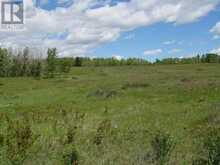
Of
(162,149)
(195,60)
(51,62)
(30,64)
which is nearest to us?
(162,149)

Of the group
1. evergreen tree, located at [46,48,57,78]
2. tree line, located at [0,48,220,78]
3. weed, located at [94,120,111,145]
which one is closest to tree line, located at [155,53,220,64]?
tree line, located at [0,48,220,78]

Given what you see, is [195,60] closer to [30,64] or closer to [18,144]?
[30,64]

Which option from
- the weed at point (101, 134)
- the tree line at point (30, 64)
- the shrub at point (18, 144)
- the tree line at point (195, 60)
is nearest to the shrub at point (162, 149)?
the shrub at point (18, 144)

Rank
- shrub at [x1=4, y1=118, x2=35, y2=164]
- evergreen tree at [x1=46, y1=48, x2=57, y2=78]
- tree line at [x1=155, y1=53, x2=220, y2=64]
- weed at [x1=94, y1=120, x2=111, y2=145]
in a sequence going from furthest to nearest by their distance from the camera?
tree line at [x1=155, y1=53, x2=220, y2=64] → evergreen tree at [x1=46, y1=48, x2=57, y2=78] → weed at [x1=94, y1=120, x2=111, y2=145] → shrub at [x1=4, y1=118, x2=35, y2=164]

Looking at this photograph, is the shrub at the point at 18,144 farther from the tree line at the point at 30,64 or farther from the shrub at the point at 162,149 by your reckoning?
the tree line at the point at 30,64

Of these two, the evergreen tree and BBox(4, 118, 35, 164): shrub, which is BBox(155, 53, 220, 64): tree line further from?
BBox(4, 118, 35, 164): shrub

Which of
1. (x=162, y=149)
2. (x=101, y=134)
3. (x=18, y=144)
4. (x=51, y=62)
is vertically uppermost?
(x=51, y=62)

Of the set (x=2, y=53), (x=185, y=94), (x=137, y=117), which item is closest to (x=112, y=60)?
(x=2, y=53)

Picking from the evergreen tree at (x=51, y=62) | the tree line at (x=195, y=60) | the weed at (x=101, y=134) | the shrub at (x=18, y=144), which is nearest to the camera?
the shrub at (x=18, y=144)

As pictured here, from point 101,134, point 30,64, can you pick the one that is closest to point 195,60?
point 30,64

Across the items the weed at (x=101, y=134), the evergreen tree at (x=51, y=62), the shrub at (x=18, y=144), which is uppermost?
the evergreen tree at (x=51, y=62)

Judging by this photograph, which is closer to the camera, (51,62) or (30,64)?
(51,62)

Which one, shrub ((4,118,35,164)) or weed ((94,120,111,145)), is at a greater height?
shrub ((4,118,35,164))

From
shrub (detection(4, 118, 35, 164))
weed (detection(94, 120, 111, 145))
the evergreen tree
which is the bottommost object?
weed (detection(94, 120, 111, 145))
